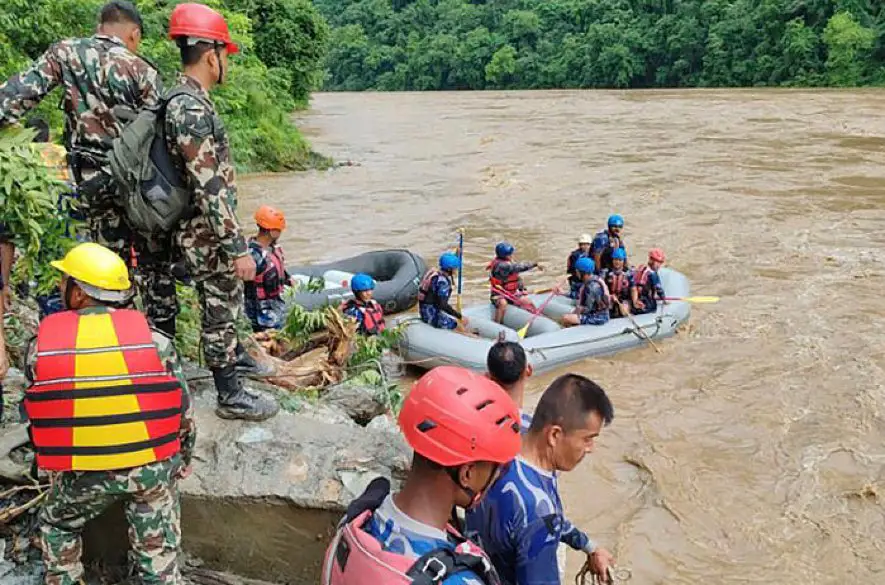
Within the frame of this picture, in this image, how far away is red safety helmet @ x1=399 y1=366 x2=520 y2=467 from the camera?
66.6 inches

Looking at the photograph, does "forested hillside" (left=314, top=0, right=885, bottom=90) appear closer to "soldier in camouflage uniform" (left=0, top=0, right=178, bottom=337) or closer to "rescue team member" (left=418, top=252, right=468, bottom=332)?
"rescue team member" (left=418, top=252, right=468, bottom=332)

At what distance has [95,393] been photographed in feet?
7.04

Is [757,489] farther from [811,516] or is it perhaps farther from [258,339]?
[258,339]

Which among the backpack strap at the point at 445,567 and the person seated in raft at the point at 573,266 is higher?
the backpack strap at the point at 445,567

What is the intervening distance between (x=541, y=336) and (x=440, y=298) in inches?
43.7

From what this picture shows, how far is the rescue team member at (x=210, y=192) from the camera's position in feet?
9.13

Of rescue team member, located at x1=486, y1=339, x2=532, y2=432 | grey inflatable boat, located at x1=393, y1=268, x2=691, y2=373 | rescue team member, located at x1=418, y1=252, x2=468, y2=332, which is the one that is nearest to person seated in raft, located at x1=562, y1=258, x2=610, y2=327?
grey inflatable boat, located at x1=393, y1=268, x2=691, y2=373

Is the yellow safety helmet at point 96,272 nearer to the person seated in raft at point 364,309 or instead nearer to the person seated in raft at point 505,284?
the person seated in raft at point 364,309

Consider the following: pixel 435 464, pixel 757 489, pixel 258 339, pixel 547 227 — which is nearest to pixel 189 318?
pixel 258 339

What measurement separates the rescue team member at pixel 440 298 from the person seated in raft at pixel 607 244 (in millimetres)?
2044

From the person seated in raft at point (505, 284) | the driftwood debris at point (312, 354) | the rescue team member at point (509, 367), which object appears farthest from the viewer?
the person seated in raft at point (505, 284)

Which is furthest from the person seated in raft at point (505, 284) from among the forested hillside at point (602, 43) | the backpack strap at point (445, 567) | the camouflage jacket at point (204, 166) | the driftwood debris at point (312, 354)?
the forested hillside at point (602, 43)

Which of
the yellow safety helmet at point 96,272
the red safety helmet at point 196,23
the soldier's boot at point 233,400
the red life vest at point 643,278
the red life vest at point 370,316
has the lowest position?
the red life vest at point 643,278

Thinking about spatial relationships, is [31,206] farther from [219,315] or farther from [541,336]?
[541,336]
